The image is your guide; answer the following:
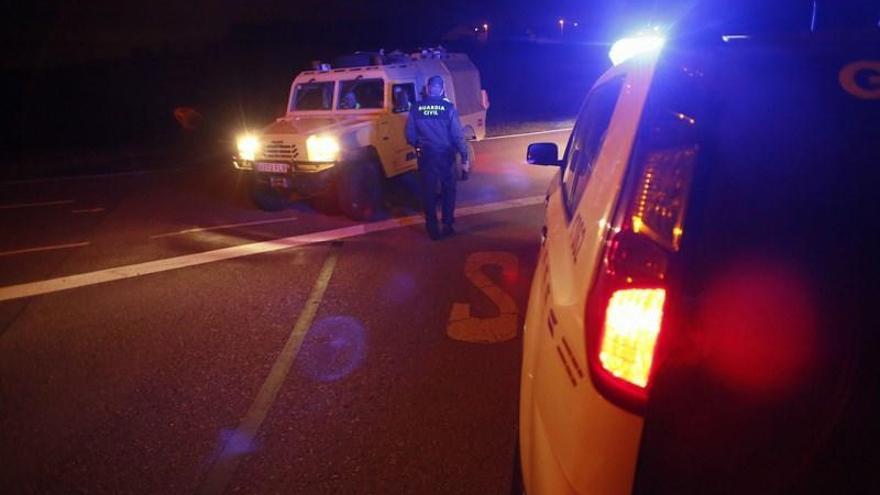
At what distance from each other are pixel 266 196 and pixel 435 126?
3471mm

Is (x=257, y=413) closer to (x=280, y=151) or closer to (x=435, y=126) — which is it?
(x=435, y=126)

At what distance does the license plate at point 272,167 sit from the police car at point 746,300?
686cm

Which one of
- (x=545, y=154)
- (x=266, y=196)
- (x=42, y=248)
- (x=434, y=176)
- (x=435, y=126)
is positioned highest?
(x=545, y=154)

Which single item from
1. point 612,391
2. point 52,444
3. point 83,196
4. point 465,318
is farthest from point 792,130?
point 83,196

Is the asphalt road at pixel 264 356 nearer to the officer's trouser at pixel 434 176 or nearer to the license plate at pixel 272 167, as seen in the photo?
the officer's trouser at pixel 434 176

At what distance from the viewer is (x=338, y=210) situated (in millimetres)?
8070

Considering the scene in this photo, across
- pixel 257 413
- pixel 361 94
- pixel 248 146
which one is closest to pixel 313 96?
pixel 361 94

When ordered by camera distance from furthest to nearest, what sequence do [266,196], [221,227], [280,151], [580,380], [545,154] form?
[266,196], [221,227], [280,151], [545,154], [580,380]

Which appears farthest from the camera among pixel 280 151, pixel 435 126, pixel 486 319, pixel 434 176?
pixel 280 151

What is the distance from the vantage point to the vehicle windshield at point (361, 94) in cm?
841

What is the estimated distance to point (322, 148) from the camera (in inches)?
291

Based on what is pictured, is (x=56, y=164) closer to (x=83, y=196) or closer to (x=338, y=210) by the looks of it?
(x=83, y=196)

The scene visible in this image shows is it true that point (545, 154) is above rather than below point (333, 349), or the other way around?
above

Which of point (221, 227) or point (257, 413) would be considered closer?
point (257, 413)
